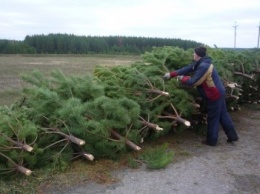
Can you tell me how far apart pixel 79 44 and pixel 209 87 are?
73709 mm

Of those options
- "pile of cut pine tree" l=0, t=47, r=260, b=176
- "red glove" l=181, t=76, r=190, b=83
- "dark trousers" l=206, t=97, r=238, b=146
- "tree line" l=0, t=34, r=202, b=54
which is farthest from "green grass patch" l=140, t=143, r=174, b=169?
"tree line" l=0, t=34, r=202, b=54

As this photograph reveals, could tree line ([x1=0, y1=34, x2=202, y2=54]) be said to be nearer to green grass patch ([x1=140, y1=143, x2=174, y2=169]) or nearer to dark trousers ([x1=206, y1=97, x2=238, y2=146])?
dark trousers ([x1=206, y1=97, x2=238, y2=146])

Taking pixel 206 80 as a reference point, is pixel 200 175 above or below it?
below

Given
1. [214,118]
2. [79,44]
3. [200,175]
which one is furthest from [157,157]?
[79,44]

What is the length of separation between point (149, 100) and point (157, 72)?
82 centimetres

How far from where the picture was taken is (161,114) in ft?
19.8

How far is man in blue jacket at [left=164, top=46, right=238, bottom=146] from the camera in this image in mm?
5910

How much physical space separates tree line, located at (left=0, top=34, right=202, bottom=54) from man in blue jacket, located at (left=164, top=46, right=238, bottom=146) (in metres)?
65.5

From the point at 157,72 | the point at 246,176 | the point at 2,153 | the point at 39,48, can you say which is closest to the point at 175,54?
the point at 157,72

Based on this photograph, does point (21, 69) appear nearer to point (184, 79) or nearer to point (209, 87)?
point (184, 79)

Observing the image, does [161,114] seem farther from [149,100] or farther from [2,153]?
[2,153]

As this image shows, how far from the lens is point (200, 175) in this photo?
4.79m

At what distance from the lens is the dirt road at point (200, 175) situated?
4320 millimetres

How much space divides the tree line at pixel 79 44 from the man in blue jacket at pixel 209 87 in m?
65.5
